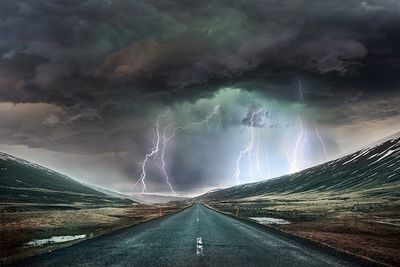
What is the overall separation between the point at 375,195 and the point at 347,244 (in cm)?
11403

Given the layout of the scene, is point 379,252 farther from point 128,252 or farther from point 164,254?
point 128,252

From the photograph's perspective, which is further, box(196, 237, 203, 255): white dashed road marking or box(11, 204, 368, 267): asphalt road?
box(196, 237, 203, 255): white dashed road marking

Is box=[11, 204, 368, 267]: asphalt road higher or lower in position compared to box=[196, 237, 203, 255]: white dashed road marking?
lower

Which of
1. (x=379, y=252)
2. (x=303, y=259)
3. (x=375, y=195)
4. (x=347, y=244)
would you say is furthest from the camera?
(x=375, y=195)

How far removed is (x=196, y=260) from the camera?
588 inches

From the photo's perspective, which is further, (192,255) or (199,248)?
(199,248)

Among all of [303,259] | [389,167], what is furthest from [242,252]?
[389,167]

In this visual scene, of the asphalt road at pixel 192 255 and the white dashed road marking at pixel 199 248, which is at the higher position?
the white dashed road marking at pixel 199 248

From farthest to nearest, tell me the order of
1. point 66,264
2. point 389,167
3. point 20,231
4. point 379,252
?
point 389,167 → point 20,231 → point 379,252 → point 66,264

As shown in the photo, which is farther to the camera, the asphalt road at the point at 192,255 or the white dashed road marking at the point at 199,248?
the white dashed road marking at the point at 199,248

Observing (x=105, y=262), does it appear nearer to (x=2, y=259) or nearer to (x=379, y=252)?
(x=2, y=259)

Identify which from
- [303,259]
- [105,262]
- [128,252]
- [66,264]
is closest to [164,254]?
[128,252]

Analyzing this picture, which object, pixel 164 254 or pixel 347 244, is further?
pixel 347 244

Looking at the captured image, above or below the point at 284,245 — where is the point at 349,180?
above
